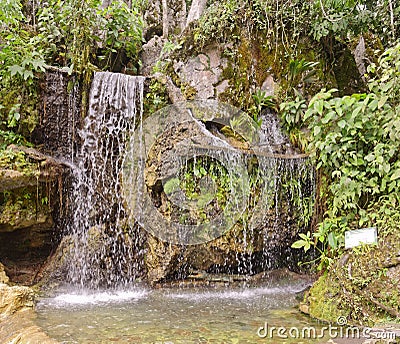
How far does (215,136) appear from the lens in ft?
20.5

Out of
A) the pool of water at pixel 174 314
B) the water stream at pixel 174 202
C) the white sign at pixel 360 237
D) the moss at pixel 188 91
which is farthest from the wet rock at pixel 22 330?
the moss at pixel 188 91

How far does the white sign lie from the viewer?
4180 millimetres

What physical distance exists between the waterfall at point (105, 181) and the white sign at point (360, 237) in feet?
11.7

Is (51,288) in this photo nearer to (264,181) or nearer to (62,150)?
(62,150)

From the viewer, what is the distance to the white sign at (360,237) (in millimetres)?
4180

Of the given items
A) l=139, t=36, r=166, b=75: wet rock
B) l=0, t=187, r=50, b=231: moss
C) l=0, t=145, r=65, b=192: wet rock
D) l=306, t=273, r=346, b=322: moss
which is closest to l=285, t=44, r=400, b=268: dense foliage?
l=306, t=273, r=346, b=322: moss

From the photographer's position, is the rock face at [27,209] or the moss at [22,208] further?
the moss at [22,208]

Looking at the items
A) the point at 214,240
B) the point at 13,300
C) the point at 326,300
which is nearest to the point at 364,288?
the point at 326,300

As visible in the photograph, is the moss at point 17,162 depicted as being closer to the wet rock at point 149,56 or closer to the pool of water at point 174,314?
the pool of water at point 174,314

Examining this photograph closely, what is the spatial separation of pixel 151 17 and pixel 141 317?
9.81m

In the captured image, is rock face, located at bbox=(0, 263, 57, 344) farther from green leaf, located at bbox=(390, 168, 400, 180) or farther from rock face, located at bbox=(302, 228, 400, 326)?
green leaf, located at bbox=(390, 168, 400, 180)

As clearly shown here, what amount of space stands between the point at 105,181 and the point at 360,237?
14.0ft

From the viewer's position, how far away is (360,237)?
168 inches

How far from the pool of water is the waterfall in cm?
68
